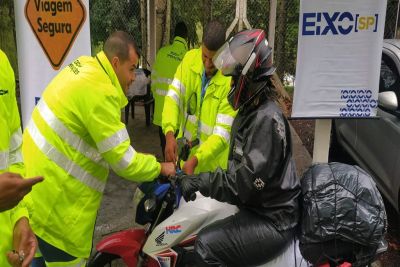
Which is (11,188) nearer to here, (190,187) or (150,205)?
(190,187)

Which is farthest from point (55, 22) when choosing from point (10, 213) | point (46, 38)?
point (10, 213)

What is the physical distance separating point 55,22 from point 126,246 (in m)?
1.85

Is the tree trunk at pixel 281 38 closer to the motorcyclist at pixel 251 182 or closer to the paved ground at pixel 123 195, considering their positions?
the paved ground at pixel 123 195

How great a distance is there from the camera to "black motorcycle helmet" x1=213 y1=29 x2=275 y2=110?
7.80 ft

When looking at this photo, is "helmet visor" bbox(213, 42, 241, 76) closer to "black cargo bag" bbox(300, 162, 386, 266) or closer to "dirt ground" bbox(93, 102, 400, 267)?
"black cargo bag" bbox(300, 162, 386, 266)

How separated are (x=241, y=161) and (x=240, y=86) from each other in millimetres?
399

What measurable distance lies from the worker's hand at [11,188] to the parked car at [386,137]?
3.92 metres

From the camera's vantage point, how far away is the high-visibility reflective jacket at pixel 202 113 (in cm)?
331

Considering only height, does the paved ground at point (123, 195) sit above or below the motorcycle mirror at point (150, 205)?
below

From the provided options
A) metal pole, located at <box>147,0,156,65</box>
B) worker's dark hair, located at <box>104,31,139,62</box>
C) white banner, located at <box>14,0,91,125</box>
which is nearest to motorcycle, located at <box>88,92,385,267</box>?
worker's dark hair, located at <box>104,31,139,62</box>

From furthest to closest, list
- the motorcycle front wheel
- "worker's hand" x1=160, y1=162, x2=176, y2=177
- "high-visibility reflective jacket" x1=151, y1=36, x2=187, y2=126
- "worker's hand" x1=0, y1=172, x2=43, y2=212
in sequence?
1. "high-visibility reflective jacket" x1=151, y1=36, x2=187, y2=126
2. the motorcycle front wheel
3. "worker's hand" x1=160, y1=162, x2=176, y2=177
4. "worker's hand" x1=0, y1=172, x2=43, y2=212

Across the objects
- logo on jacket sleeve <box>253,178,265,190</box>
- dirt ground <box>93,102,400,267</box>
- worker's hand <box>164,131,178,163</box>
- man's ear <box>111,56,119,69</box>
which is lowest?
dirt ground <box>93,102,400,267</box>

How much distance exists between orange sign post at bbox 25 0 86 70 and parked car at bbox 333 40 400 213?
121 inches

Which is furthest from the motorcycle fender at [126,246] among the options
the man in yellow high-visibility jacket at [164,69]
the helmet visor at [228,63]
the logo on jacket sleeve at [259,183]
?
the man in yellow high-visibility jacket at [164,69]
